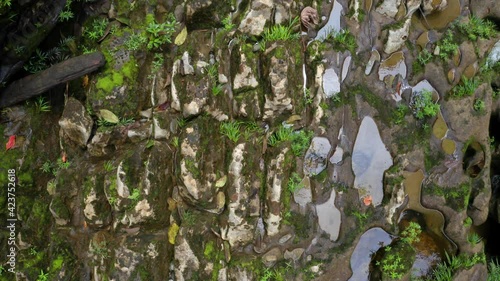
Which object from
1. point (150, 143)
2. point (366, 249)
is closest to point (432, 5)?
point (366, 249)

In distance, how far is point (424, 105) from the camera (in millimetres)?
6258

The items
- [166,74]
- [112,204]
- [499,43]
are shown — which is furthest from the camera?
[499,43]

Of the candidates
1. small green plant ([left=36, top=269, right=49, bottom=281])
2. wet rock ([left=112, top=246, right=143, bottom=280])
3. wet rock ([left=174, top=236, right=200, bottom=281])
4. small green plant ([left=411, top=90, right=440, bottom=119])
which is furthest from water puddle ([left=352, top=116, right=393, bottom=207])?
small green plant ([left=36, top=269, right=49, bottom=281])

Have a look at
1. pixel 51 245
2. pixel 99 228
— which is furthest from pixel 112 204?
pixel 51 245

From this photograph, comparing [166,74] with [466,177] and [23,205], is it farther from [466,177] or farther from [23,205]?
[466,177]

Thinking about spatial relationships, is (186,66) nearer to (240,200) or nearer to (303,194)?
(240,200)

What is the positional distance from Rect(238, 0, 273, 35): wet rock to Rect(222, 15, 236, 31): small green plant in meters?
0.28

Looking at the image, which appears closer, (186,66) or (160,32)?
(186,66)

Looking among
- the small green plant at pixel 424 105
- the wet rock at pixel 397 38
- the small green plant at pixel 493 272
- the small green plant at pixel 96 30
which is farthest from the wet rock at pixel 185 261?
the small green plant at pixel 493 272

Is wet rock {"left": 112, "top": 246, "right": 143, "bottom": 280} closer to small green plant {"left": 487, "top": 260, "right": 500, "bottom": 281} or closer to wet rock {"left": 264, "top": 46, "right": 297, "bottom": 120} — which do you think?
wet rock {"left": 264, "top": 46, "right": 297, "bottom": 120}

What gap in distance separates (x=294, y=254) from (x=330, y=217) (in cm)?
78

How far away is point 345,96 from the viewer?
20.1 feet

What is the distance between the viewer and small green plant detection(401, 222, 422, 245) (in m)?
6.17

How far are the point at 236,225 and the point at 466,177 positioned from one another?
375 cm
